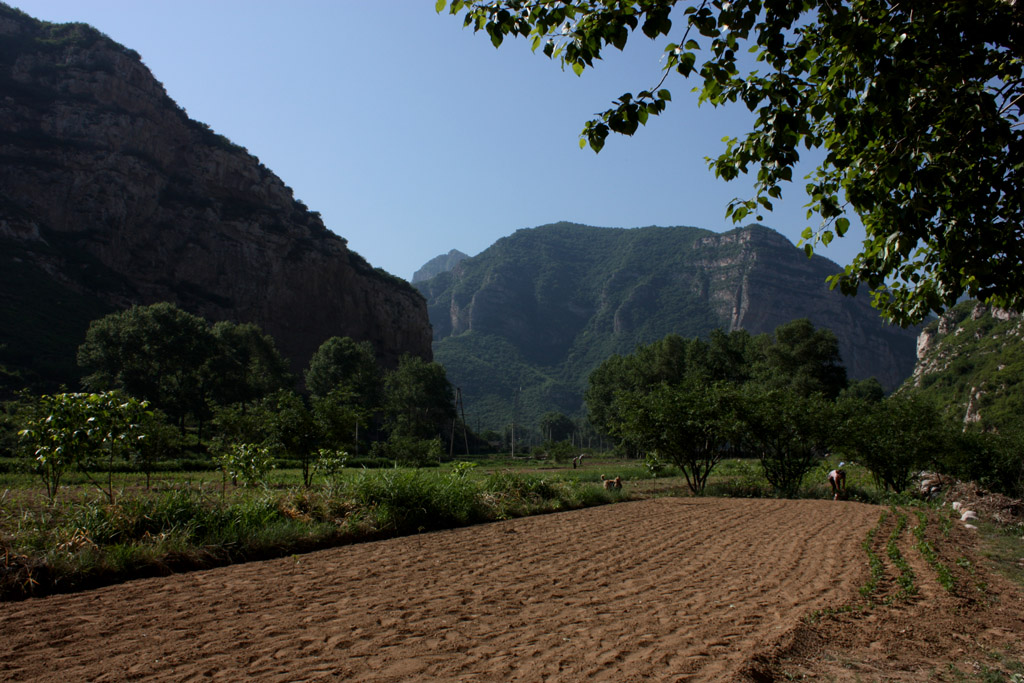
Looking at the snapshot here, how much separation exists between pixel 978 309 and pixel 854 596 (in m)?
85.4

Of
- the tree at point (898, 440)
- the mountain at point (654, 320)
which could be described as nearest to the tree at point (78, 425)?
the tree at point (898, 440)

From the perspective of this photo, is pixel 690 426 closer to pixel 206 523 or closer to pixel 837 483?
pixel 837 483

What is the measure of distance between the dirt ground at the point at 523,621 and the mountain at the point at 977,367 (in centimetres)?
3640

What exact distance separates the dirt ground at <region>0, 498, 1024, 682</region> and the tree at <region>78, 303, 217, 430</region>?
4718cm

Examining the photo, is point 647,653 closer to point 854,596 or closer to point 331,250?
point 854,596

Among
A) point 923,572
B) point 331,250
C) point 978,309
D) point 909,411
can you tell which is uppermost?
point 331,250

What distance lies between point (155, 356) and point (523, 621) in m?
53.1

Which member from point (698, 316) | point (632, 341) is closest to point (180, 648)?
point (632, 341)

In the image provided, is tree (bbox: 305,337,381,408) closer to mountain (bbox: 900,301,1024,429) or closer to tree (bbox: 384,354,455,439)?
tree (bbox: 384,354,455,439)

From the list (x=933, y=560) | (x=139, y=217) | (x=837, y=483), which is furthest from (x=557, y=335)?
(x=933, y=560)

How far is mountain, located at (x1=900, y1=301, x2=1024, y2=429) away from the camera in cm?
4772

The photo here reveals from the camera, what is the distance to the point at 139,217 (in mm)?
77688

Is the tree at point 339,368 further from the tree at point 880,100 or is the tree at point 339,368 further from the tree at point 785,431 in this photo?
the tree at point 880,100

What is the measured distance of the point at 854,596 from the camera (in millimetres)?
6555
